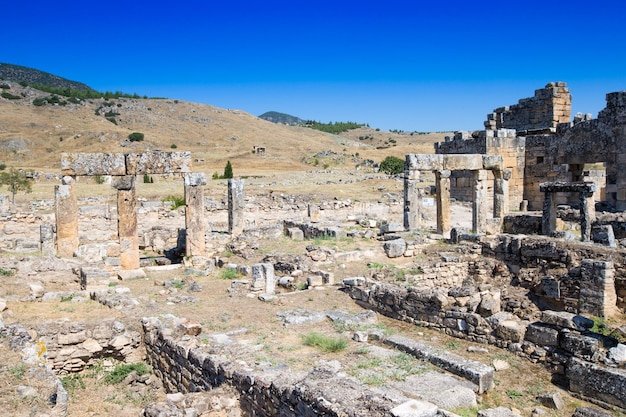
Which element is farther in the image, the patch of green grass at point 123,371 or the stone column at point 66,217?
the stone column at point 66,217

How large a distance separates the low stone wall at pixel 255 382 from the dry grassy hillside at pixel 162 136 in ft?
128

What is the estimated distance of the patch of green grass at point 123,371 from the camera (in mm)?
8688

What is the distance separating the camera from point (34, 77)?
121 meters

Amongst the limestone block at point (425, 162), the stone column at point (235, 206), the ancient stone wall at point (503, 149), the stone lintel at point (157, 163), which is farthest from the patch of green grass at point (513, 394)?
the ancient stone wall at point (503, 149)

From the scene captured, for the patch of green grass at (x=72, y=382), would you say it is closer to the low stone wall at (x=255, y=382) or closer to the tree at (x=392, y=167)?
the low stone wall at (x=255, y=382)

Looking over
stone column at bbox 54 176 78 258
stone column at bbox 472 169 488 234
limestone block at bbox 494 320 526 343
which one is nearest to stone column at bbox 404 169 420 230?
stone column at bbox 472 169 488 234

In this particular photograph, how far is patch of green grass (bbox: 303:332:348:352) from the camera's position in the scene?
26.1ft

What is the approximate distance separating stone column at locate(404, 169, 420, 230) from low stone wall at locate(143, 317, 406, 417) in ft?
34.2

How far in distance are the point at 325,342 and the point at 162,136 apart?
66417 millimetres

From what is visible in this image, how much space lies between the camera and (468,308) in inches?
375

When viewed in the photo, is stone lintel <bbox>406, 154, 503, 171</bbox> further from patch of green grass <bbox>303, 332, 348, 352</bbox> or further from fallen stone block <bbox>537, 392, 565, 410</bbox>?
fallen stone block <bbox>537, 392, 565, 410</bbox>

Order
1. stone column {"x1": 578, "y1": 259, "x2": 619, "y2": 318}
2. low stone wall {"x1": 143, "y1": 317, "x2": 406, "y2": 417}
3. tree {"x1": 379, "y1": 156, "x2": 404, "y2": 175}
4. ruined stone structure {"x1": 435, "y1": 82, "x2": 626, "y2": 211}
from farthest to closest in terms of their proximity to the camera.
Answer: tree {"x1": 379, "y1": 156, "x2": 404, "y2": 175}, ruined stone structure {"x1": 435, "y1": 82, "x2": 626, "y2": 211}, stone column {"x1": 578, "y1": 259, "x2": 619, "y2": 318}, low stone wall {"x1": 143, "y1": 317, "x2": 406, "y2": 417}

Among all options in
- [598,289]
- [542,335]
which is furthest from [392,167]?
[542,335]

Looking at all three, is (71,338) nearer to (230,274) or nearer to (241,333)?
(241,333)
